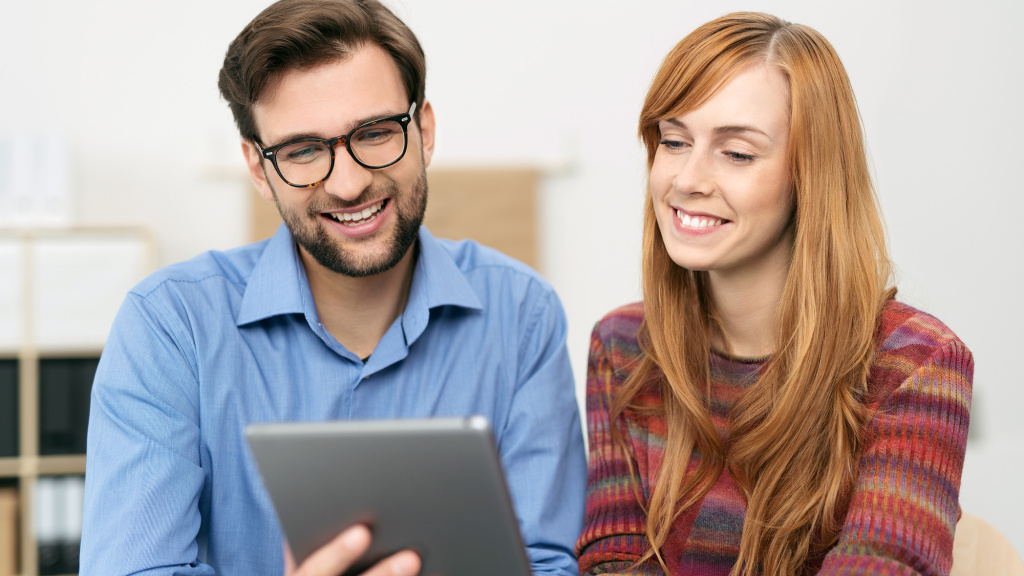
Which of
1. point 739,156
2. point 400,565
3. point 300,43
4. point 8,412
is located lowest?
point 8,412

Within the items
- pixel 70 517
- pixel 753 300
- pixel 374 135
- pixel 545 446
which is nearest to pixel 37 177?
pixel 70 517

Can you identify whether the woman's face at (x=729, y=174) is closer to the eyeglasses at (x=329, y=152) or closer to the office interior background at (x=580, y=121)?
the eyeglasses at (x=329, y=152)

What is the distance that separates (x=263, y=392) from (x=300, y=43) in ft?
1.88

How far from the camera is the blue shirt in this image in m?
1.30

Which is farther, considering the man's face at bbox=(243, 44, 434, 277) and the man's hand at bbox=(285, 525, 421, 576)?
the man's face at bbox=(243, 44, 434, 277)

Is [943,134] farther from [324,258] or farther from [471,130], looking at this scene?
[324,258]

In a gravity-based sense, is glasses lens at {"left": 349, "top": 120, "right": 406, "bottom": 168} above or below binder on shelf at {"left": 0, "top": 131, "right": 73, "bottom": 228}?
above

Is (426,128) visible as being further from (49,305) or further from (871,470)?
(49,305)

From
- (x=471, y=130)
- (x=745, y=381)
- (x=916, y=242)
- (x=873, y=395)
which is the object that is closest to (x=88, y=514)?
(x=745, y=381)

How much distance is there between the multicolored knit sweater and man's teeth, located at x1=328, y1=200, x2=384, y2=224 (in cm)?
46

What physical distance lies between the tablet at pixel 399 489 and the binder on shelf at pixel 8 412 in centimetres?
242

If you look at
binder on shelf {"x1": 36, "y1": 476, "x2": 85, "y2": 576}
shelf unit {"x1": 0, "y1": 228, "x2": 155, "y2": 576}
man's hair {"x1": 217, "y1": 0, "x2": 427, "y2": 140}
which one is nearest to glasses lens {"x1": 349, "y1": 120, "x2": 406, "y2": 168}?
man's hair {"x1": 217, "y1": 0, "x2": 427, "y2": 140}

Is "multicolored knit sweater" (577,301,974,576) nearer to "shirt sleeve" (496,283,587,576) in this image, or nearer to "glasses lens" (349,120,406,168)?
"shirt sleeve" (496,283,587,576)

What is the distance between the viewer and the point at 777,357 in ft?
4.38
